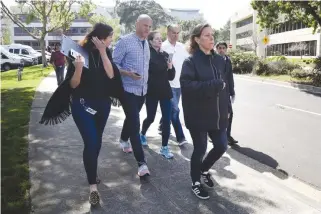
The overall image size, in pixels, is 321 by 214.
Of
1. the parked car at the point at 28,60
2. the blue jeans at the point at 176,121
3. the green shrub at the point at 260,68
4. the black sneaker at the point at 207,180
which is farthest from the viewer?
the parked car at the point at 28,60

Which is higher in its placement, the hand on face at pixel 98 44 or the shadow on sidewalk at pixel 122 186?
the hand on face at pixel 98 44

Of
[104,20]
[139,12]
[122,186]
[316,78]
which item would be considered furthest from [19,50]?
[139,12]

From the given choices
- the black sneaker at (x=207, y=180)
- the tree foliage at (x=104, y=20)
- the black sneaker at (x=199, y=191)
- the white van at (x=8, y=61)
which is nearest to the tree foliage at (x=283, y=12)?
the black sneaker at (x=207, y=180)

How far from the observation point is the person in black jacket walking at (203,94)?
143 inches

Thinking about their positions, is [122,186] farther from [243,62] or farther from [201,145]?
[243,62]

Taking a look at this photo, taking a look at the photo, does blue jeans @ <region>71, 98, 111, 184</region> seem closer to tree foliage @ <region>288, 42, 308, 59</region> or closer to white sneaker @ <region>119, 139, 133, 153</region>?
white sneaker @ <region>119, 139, 133, 153</region>

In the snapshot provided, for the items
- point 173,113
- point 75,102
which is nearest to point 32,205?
point 75,102

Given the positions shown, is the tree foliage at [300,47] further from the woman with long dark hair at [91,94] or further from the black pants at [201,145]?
the woman with long dark hair at [91,94]

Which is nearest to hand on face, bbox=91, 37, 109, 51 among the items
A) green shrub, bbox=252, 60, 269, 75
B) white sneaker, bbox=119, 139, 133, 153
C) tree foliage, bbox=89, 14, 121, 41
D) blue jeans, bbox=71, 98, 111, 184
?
blue jeans, bbox=71, 98, 111, 184

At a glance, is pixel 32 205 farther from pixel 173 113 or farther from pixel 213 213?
pixel 173 113

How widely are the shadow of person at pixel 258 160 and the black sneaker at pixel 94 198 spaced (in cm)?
231

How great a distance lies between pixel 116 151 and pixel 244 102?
7.16m

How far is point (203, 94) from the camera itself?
3.61m

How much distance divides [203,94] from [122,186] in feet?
4.53
